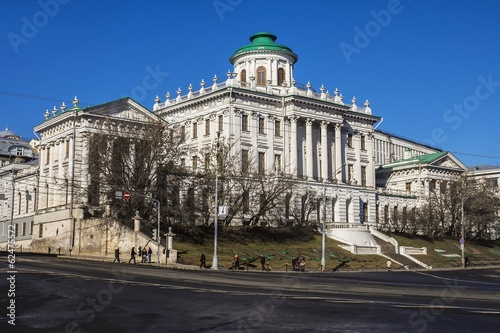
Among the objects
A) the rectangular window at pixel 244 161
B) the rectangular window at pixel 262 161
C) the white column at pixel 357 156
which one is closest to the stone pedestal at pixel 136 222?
the rectangular window at pixel 244 161

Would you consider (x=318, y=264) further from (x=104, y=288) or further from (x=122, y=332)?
(x=122, y=332)

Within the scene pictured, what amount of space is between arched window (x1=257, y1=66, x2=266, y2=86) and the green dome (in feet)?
9.28

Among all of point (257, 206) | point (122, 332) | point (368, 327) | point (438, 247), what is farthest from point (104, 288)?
point (438, 247)

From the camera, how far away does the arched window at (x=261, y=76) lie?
9344cm

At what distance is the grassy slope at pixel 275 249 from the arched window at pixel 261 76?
24.1 meters

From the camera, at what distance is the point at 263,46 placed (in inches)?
3706

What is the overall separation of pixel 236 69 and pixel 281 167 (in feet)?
59.5

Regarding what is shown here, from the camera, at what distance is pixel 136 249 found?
60.0 metres

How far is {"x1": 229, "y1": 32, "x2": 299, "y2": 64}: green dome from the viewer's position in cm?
9400

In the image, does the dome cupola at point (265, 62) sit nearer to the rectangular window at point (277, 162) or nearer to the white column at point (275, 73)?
the white column at point (275, 73)

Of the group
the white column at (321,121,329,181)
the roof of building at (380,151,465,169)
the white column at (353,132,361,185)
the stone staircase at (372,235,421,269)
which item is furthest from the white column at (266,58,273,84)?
the roof of building at (380,151,465,169)

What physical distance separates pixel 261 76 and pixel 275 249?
32.1 metres

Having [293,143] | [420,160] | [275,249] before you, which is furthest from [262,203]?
[420,160]

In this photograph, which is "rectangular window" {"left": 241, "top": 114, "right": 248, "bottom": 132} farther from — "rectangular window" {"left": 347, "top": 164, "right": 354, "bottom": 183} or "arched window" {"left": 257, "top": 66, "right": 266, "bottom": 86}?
"rectangular window" {"left": 347, "top": 164, "right": 354, "bottom": 183}
